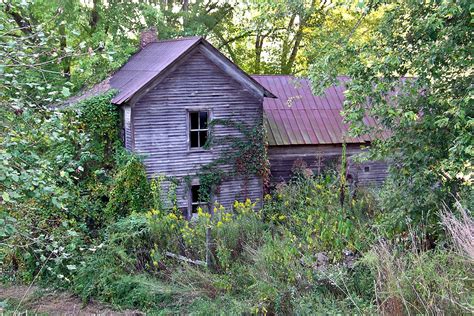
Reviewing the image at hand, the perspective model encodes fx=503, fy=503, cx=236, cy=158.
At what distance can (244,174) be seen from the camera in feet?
54.6

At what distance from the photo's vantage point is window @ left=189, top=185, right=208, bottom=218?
53.1 ft

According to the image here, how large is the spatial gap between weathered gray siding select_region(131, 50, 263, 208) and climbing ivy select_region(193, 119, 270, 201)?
0.17m

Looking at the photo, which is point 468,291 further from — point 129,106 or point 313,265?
point 129,106

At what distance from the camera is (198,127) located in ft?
Result: 52.3

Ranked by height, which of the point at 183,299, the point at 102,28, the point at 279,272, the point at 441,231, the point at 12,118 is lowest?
the point at 183,299

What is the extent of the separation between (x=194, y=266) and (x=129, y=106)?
6.27 meters

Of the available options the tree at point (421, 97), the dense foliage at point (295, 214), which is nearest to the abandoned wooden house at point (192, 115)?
the dense foliage at point (295, 214)

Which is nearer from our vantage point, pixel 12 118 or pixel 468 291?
pixel 12 118

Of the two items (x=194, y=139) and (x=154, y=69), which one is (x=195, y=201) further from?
(x=154, y=69)

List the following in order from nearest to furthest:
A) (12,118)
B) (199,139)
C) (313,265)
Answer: (12,118), (313,265), (199,139)

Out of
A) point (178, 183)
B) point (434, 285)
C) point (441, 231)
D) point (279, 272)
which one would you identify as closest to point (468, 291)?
point (434, 285)

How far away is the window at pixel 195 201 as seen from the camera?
53.1 feet

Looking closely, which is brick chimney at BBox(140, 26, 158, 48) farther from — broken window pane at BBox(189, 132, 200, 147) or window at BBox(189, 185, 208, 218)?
window at BBox(189, 185, 208, 218)

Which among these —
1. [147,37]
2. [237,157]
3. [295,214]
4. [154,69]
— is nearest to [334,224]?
[295,214]
